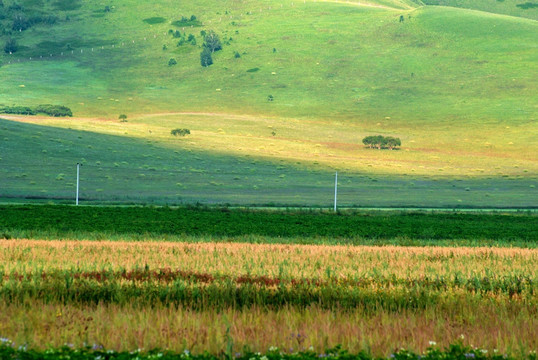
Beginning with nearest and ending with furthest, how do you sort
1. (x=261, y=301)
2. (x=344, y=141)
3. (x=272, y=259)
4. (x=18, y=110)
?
(x=261, y=301)
(x=272, y=259)
(x=344, y=141)
(x=18, y=110)

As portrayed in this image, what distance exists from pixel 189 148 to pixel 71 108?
73656 mm

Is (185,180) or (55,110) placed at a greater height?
(55,110)

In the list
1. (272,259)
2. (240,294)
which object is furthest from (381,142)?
(240,294)

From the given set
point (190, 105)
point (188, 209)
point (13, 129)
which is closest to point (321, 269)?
point (188, 209)

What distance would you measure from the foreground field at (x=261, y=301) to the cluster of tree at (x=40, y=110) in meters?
150

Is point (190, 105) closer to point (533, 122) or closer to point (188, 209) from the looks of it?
point (533, 122)

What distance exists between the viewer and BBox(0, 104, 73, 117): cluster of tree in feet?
551

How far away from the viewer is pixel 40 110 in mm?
170625

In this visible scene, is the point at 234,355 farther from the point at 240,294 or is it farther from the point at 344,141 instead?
the point at 344,141

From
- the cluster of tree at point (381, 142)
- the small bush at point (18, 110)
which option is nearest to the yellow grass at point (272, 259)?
the cluster of tree at point (381, 142)

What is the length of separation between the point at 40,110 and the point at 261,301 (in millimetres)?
162852

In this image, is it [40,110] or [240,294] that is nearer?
[240,294]

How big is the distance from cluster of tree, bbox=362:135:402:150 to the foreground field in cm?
11127

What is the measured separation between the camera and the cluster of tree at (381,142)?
440ft
